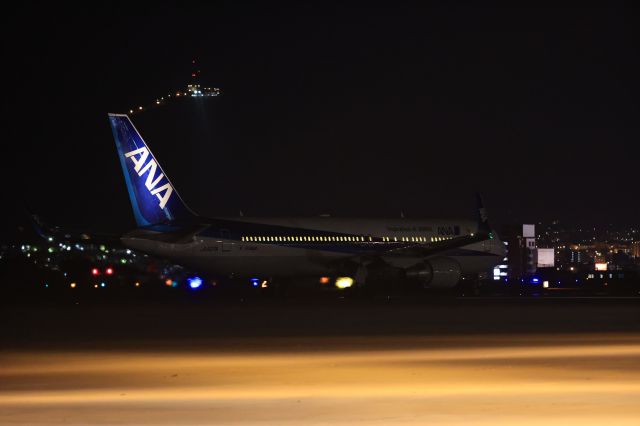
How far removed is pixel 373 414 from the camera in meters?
15.4

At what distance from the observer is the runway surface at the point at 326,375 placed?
608 inches

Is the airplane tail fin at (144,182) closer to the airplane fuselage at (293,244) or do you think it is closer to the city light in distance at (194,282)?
the airplane fuselage at (293,244)

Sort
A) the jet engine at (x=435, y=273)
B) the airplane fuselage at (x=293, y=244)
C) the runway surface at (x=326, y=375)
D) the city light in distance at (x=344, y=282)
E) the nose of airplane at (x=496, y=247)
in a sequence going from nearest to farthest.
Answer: the runway surface at (x=326, y=375) < the airplane fuselage at (x=293, y=244) < the jet engine at (x=435, y=273) < the city light in distance at (x=344, y=282) < the nose of airplane at (x=496, y=247)

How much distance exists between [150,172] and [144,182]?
60cm

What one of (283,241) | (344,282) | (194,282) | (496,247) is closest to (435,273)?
(344,282)

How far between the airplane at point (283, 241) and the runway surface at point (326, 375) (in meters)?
20.5

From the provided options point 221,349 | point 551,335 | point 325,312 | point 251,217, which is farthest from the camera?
point 251,217

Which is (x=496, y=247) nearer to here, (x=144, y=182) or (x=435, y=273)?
(x=435, y=273)

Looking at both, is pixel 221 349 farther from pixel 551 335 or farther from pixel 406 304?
pixel 406 304

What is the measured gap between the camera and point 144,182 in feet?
190

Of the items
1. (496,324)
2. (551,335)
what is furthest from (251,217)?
(551,335)

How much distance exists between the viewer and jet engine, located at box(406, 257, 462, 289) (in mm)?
61719

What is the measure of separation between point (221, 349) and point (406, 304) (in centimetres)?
2449

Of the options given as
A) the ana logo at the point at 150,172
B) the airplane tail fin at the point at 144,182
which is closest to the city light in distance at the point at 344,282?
the airplane tail fin at the point at 144,182
